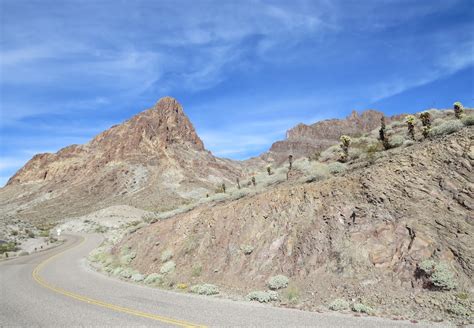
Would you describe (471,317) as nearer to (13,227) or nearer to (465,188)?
(465,188)

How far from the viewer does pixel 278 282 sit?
504 inches

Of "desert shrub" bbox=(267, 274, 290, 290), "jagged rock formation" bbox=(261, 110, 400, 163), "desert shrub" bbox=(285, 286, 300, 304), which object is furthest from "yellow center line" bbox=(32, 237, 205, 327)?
"jagged rock formation" bbox=(261, 110, 400, 163)

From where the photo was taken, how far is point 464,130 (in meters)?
13.7

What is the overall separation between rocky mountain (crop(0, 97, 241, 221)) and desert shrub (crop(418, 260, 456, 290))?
7848 centimetres

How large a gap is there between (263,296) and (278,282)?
0.97 metres

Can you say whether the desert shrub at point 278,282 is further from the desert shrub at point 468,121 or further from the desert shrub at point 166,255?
the desert shrub at point 468,121

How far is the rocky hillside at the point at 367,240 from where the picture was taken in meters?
10.3

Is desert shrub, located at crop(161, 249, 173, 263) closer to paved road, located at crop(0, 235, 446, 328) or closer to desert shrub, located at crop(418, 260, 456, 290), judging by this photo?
paved road, located at crop(0, 235, 446, 328)

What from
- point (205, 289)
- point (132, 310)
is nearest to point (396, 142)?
point (205, 289)

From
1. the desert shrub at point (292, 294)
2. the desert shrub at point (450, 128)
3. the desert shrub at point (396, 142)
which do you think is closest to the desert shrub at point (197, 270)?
the desert shrub at point (292, 294)

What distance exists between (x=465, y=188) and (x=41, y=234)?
61.3 meters

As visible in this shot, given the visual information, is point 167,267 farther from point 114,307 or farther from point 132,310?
point 132,310

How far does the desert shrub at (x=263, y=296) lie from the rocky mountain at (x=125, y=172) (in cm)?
7519

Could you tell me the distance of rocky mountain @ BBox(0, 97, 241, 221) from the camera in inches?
3964
